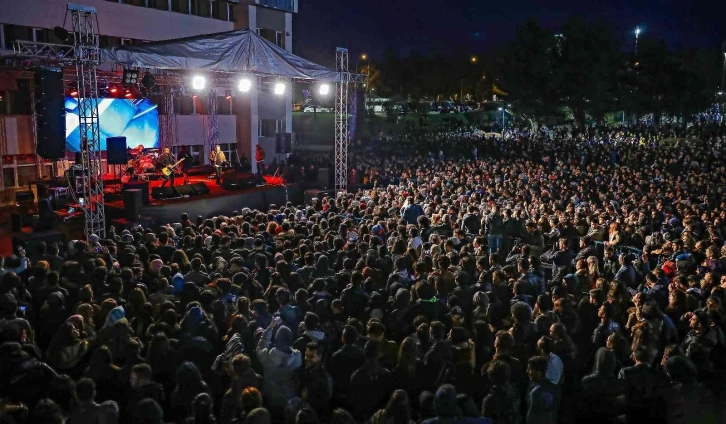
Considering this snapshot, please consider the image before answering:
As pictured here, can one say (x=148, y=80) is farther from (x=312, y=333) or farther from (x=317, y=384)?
(x=317, y=384)

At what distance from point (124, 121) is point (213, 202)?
5360 mm

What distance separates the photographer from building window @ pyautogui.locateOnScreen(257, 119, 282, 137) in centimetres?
2791

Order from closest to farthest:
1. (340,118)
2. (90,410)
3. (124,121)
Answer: (90,410) → (340,118) → (124,121)

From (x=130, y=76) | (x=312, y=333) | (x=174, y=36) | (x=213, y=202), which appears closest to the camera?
(x=312, y=333)

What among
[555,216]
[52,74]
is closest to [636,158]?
[555,216]

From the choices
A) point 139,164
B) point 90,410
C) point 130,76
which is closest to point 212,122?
point 139,164

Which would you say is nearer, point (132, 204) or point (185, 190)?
point (132, 204)

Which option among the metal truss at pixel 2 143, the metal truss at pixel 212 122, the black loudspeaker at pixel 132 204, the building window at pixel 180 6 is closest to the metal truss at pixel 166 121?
the metal truss at pixel 212 122

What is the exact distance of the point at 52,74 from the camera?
1201cm

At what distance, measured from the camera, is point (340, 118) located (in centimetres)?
1897

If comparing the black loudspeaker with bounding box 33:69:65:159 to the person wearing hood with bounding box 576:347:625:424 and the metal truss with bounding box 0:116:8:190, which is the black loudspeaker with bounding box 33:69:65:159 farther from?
the person wearing hood with bounding box 576:347:625:424

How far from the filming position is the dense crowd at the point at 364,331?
14.5 feet

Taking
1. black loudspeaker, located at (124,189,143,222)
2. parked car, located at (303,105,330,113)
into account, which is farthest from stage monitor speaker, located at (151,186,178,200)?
parked car, located at (303,105,330,113)

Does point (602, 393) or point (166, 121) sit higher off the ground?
point (166, 121)
